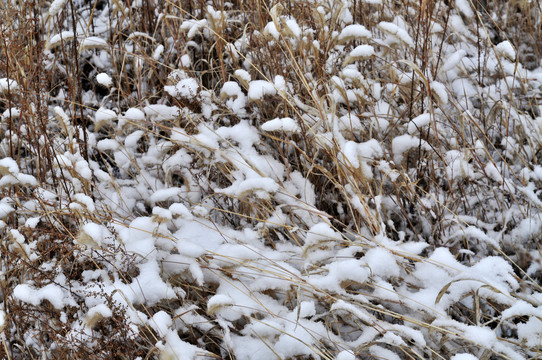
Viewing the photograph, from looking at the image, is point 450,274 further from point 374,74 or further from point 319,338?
point 374,74

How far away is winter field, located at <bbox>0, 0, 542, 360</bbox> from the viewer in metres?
1.24

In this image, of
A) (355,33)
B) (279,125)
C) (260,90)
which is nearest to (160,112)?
(260,90)

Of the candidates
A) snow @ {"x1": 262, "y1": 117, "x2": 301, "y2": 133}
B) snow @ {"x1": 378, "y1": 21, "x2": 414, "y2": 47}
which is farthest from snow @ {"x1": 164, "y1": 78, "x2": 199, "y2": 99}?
snow @ {"x1": 378, "y1": 21, "x2": 414, "y2": 47}

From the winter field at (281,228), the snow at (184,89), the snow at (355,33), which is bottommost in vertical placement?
the winter field at (281,228)

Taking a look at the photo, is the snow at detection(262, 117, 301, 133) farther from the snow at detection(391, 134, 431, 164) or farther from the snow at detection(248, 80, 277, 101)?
the snow at detection(391, 134, 431, 164)

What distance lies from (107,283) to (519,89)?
1.71m

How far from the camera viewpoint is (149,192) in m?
1.80

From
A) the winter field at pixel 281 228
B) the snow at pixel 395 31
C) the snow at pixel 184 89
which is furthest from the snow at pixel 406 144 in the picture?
the snow at pixel 184 89

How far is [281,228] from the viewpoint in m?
1.58

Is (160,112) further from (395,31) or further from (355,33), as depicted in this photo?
(395,31)

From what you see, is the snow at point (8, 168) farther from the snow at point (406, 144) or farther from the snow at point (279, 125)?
the snow at point (406, 144)

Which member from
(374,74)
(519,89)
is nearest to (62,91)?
(374,74)

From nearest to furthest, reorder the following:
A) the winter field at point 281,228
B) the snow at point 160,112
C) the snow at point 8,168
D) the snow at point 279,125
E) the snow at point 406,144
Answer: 1. the winter field at point 281,228
2. the snow at point 279,125
3. the snow at point 8,168
4. the snow at point 406,144
5. the snow at point 160,112

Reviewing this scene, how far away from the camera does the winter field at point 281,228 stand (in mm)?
1238
